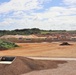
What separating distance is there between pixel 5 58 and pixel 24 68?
423 cm

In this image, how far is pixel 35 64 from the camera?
83.7 feet

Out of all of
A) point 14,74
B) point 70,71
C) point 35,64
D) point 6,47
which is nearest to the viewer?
point 14,74

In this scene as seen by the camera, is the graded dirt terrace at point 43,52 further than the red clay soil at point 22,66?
Yes

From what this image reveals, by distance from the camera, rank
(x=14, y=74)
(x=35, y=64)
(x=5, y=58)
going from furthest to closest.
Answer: (x=5, y=58) → (x=35, y=64) → (x=14, y=74)

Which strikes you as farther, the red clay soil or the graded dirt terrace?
the graded dirt terrace

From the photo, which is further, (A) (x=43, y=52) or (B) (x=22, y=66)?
(A) (x=43, y=52)

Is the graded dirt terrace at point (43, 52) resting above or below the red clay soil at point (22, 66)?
below

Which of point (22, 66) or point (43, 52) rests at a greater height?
point (22, 66)

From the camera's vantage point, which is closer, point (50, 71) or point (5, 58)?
point (50, 71)

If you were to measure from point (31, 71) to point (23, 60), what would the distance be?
7.70ft

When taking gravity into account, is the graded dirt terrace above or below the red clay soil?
below

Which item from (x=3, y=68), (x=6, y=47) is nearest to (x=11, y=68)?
(x=3, y=68)

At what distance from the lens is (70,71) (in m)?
23.5

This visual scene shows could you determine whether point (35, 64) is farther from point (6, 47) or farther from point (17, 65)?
point (6, 47)
